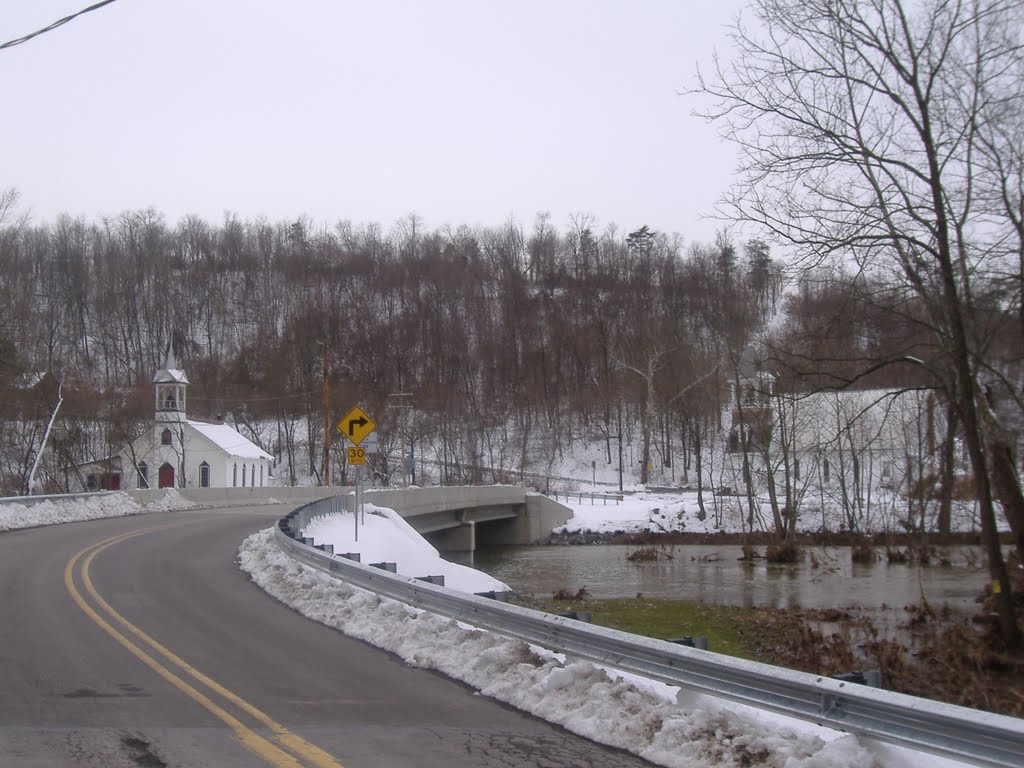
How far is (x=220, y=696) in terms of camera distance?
8.80m

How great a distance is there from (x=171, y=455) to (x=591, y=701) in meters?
73.1

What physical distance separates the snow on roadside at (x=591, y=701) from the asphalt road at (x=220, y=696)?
237 mm

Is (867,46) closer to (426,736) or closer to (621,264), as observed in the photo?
(426,736)

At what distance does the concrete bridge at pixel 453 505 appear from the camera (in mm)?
45125

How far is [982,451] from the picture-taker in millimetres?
17750

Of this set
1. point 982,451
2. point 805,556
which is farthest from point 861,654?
point 805,556

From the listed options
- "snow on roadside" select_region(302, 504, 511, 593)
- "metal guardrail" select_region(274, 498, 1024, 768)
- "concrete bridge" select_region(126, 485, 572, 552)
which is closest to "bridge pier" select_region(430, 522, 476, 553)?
"concrete bridge" select_region(126, 485, 572, 552)

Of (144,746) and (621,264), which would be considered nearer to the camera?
(144,746)

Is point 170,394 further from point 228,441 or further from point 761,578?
point 761,578

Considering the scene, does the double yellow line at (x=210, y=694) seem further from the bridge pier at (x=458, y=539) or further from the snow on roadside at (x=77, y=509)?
the bridge pier at (x=458, y=539)

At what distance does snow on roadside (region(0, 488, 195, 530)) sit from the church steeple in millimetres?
30550

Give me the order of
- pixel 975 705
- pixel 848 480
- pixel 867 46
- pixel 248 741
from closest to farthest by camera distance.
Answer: pixel 248 741 → pixel 975 705 → pixel 867 46 → pixel 848 480

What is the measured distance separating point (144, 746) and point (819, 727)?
15.7 ft

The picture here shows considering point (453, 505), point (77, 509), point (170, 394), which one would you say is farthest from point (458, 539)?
point (170, 394)
